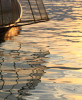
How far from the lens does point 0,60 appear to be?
70.7ft

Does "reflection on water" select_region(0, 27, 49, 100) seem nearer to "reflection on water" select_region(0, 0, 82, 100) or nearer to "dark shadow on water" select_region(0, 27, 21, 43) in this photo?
"reflection on water" select_region(0, 0, 82, 100)

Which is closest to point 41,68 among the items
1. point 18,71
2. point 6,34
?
point 18,71

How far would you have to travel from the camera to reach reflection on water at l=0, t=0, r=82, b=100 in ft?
48.9

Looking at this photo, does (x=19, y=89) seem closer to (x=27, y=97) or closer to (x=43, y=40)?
(x=27, y=97)

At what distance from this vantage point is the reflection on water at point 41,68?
48.9 ft

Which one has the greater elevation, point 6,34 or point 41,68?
point 6,34

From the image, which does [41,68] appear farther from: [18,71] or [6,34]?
[6,34]

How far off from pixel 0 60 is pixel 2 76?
403cm

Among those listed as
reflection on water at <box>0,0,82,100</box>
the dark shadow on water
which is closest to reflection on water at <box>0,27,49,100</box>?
reflection on water at <box>0,0,82,100</box>

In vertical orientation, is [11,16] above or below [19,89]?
above

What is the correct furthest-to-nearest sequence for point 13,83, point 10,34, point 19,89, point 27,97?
1. point 10,34
2. point 13,83
3. point 19,89
4. point 27,97

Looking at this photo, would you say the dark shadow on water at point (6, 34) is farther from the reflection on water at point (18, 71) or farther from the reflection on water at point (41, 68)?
the reflection on water at point (18, 71)

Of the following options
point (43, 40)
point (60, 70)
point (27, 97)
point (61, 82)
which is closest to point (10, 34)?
point (43, 40)

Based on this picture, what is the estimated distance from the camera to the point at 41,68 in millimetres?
19625
